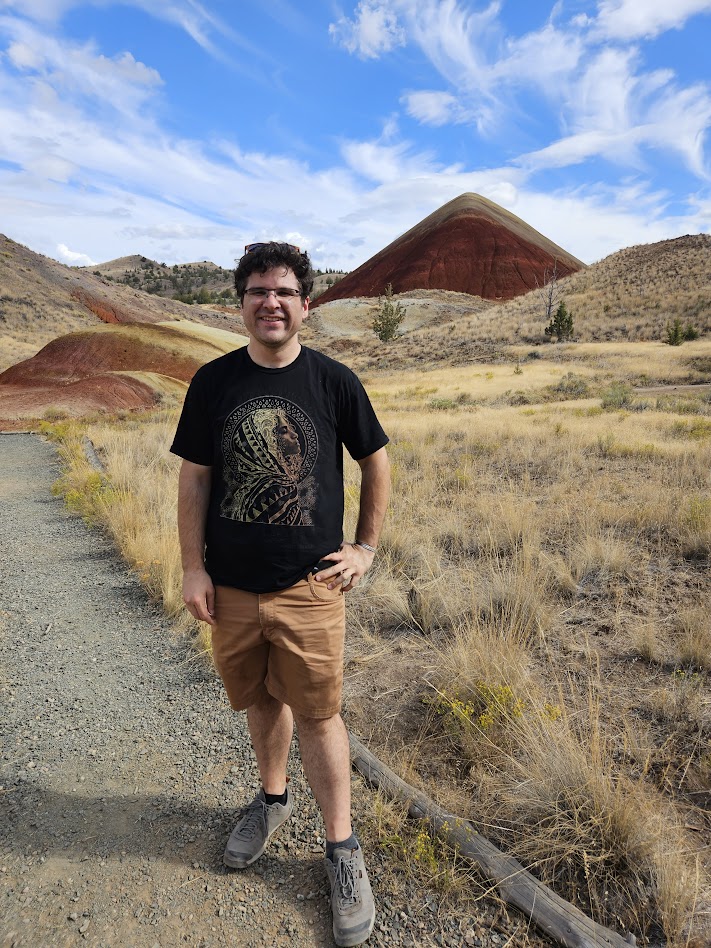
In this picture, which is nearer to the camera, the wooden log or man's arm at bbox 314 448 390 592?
the wooden log

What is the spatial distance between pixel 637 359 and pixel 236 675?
1165 inches

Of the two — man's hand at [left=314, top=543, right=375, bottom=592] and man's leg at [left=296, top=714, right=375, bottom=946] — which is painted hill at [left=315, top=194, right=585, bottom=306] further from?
man's leg at [left=296, top=714, right=375, bottom=946]

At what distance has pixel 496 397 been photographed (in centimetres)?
1914

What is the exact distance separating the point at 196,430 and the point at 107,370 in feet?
69.1

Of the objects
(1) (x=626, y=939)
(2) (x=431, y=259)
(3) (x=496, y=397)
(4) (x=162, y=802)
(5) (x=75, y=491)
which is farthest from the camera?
(2) (x=431, y=259)

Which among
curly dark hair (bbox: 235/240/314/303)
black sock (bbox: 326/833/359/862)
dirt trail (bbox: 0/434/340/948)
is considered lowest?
dirt trail (bbox: 0/434/340/948)

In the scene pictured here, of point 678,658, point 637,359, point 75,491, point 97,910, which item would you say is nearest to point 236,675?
point 97,910

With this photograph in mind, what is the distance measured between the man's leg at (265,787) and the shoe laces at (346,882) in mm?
380

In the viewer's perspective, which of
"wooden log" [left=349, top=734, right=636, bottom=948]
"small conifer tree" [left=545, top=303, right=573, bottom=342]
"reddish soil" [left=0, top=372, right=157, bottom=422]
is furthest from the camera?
"small conifer tree" [left=545, top=303, right=573, bottom=342]

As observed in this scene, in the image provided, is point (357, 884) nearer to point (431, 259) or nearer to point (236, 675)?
point (236, 675)

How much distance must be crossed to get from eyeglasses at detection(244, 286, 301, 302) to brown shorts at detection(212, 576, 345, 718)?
0.99 metres

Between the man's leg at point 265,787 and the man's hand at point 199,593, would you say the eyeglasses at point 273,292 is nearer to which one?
the man's hand at point 199,593

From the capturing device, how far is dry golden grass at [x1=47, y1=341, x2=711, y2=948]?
82.7 inches

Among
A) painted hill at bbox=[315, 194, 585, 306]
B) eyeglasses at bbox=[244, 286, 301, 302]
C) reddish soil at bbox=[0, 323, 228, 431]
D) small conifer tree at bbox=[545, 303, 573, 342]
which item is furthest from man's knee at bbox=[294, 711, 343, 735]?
painted hill at bbox=[315, 194, 585, 306]
